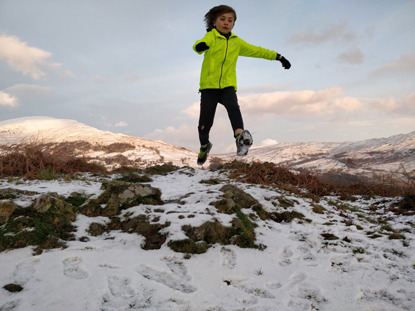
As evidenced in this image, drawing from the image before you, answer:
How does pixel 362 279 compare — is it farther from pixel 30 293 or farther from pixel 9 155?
pixel 9 155

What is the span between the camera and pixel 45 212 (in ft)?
11.0

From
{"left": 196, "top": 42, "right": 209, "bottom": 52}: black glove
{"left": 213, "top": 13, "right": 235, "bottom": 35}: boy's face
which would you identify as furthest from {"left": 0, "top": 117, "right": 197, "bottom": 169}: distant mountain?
{"left": 196, "top": 42, "right": 209, "bottom": 52}: black glove

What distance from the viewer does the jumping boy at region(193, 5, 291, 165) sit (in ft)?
13.5

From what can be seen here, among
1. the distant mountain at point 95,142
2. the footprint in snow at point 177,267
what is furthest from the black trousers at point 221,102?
the distant mountain at point 95,142

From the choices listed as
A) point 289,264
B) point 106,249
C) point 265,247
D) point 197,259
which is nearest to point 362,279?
point 289,264

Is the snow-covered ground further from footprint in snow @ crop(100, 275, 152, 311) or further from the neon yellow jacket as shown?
the neon yellow jacket

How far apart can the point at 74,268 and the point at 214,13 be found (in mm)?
4244

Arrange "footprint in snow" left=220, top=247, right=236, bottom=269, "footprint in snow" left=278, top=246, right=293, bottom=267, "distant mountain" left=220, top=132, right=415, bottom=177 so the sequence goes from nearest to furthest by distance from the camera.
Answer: "footprint in snow" left=220, top=247, right=236, bottom=269, "footprint in snow" left=278, top=246, right=293, bottom=267, "distant mountain" left=220, top=132, right=415, bottom=177

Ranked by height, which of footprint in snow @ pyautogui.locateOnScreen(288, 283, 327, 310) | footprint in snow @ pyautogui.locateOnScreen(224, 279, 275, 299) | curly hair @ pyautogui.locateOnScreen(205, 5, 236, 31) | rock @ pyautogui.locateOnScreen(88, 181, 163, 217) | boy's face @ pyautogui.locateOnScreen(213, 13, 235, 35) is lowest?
footprint in snow @ pyautogui.locateOnScreen(288, 283, 327, 310)

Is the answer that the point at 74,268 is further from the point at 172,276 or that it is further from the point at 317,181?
the point at 317,181

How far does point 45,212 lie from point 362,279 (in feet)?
12.8

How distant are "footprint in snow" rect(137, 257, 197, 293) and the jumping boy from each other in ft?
7.25

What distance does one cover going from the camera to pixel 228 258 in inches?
117

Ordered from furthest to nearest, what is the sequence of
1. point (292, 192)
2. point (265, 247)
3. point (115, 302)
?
point (292, 192) → point (265, 247) → point (115, 302)
